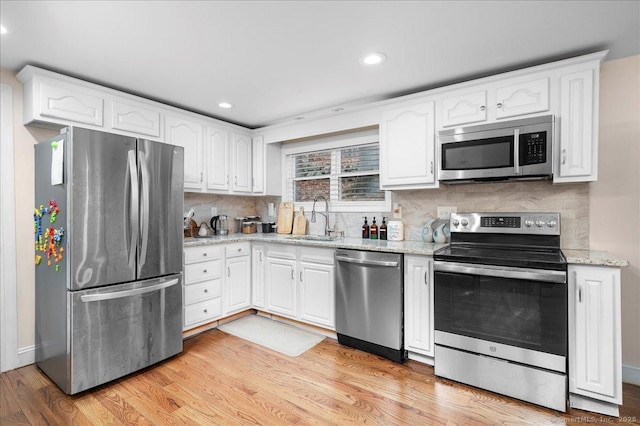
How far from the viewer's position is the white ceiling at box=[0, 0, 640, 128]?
1.73 m

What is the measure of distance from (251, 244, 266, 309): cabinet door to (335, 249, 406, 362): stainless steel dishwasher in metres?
1.03

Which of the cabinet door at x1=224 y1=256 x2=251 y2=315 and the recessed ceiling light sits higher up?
the recessed ceiling light

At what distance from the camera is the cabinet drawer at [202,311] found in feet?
9.82

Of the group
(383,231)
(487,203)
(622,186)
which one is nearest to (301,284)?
(383,231)

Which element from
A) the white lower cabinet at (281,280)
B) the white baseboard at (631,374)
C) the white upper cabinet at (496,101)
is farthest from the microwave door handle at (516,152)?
the white lower cabinet at (281,280)

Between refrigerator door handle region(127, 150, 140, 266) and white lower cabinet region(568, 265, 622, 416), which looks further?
refrigerator door handle region(127, 150, 140, 266)

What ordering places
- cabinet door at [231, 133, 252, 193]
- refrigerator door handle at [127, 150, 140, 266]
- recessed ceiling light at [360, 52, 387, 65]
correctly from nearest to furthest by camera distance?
1. recessed ceiling light at [360, 52, 387, 65]
2. refrigerator door handle at [127, 150, 140, 266]
3. cabinet door at [231, 133, 252, 193]

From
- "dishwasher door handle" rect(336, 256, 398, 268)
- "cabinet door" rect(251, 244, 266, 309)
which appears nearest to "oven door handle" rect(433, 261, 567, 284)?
"dishwasher door handle" rect(336, 256, 398, 268)

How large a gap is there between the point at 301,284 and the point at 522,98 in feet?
8.07

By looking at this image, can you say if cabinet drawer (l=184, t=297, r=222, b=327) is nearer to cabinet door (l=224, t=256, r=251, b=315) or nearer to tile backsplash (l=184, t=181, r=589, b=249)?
cabinet door (l=224, t=256, r=251, b=315)

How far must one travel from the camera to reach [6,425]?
1.83 meters

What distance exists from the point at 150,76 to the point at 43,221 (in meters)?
1.39

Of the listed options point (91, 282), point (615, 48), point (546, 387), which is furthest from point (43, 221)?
point (615, 48)

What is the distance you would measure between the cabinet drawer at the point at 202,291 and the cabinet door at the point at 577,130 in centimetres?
310
